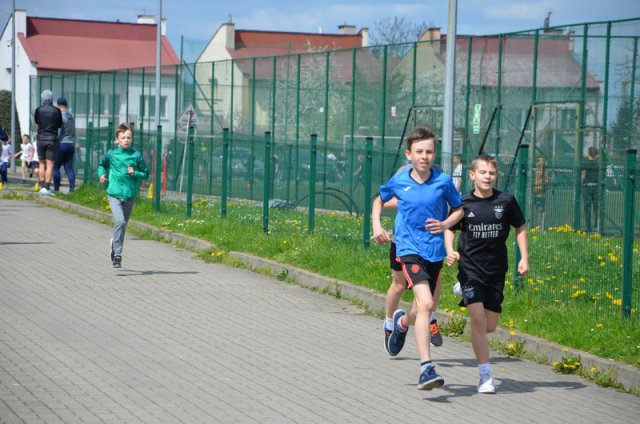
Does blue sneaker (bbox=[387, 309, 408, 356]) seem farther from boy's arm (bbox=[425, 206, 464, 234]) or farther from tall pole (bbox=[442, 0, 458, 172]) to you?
tall pole (bbox=[442, 0, 458, 172])

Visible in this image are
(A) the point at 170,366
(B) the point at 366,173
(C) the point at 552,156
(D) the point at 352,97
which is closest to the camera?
(A) the point at 170,366

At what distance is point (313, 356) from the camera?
884 centimetres

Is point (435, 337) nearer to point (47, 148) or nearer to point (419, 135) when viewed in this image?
point (419, 135)

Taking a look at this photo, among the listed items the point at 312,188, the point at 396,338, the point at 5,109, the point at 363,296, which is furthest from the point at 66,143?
the point at 5,109

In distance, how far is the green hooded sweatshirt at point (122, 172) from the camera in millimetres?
14039

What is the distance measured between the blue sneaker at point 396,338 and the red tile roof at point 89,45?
65724 mm

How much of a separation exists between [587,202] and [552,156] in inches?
425

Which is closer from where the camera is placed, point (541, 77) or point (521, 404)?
point (521, 404)

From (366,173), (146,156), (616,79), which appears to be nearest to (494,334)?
(366,173)

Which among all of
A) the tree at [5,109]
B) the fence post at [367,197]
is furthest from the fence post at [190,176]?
the tree at [5,109]

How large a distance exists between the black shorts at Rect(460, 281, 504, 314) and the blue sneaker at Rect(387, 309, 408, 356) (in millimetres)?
783

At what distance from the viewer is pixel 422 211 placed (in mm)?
8047

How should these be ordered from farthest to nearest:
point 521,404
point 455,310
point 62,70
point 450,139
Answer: point 62,70
point 450,139
point 455,310
point 521,404

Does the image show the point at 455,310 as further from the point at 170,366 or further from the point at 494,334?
the point at 170,366
